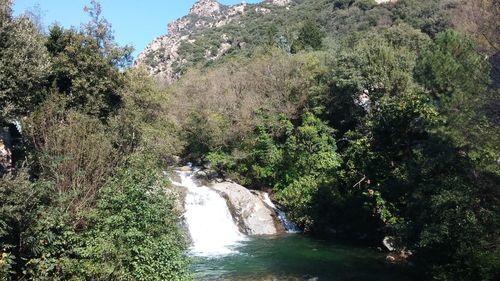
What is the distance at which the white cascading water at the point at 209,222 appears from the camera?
81.0 feet

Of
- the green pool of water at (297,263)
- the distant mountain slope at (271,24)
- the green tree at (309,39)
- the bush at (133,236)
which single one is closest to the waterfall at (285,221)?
the green pool of water at (297,263)

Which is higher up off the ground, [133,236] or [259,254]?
[133,236]

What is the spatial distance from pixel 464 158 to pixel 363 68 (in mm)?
16724

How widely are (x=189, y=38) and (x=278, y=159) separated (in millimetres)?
89660

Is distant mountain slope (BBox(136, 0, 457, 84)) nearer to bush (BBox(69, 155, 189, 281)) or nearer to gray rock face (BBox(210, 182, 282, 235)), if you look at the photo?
gray rock face (BBox(210, 182, 282, 235))

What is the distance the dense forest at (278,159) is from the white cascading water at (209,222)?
4056 mm

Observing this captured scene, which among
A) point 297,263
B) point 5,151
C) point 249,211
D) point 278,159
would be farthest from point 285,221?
point 5,151

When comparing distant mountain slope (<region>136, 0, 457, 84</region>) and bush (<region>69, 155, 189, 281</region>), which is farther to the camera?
distant mountain slope (<region>136, 0, 457, 84</region>)

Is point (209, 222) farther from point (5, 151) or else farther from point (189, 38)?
point (189, 38)

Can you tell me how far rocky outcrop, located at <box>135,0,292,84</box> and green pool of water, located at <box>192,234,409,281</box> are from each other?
133 ft

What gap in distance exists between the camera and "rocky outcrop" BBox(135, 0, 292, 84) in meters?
90.3

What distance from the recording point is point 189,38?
115 metres

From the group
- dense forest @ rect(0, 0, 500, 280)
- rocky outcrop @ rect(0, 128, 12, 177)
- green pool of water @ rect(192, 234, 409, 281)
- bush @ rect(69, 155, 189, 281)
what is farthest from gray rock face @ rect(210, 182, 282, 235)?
rocky outcrop @ rect(0, 128, 12, 177)

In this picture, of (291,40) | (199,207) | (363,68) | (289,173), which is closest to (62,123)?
(199,207)
